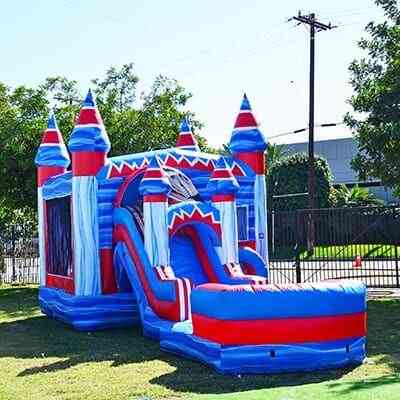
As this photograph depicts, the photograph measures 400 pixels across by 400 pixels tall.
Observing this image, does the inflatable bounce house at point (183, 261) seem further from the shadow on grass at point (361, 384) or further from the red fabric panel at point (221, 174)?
the shadow on grass at point (361, 384)

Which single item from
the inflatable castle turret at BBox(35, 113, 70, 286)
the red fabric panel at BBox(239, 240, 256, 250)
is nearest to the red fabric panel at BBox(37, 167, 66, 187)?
the inflatable castle turret at BBox(35, 113, 70, 286)

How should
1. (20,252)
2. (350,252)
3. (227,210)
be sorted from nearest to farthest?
(227,210) → (20,252) → (350,252)

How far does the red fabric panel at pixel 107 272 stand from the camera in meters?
11.4

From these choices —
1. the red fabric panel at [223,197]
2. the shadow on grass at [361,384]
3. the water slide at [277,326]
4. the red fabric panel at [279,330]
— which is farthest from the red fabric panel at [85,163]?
the shadow on grass at [361,384]

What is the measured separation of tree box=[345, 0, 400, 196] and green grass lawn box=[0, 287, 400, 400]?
4.06m

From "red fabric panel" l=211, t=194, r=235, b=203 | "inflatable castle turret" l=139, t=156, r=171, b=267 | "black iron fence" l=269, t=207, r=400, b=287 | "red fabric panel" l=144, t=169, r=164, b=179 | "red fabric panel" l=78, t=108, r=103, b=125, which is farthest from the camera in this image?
"black iron fence" l=269, t=207, r=400, b=287

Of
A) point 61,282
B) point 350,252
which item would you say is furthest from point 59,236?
point 350,252

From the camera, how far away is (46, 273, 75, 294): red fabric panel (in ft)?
38.7

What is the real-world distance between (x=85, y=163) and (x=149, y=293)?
8.99ft

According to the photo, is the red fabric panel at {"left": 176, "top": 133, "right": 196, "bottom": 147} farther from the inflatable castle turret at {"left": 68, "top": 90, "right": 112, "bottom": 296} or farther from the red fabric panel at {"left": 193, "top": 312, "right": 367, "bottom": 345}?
the red fabric panel at {"left": 193, "top": 312, "right": 367, "bottom": 345}

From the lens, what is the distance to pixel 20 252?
2181cm

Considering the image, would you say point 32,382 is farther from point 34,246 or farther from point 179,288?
point 34,246

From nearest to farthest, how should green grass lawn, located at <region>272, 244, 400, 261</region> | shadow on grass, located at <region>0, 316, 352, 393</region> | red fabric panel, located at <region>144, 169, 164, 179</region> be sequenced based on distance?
shadow on grass, located at <region>0, 316, 352, 393</region> < red fabric panel, located at <region>144, 169, 164, 179</region> < green grass lawn, located at <region>272, 244, 400, 261</region>

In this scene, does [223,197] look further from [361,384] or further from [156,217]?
[361,384]
